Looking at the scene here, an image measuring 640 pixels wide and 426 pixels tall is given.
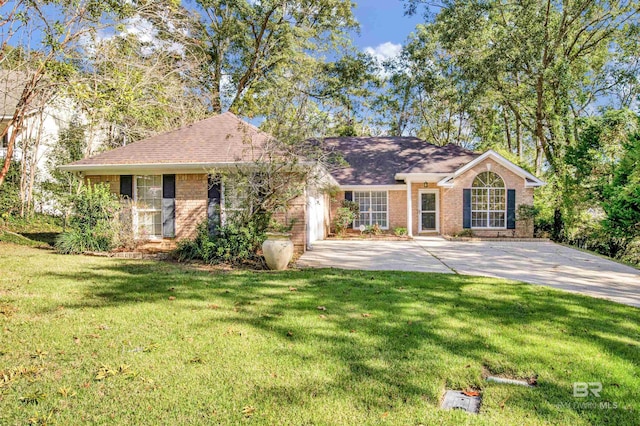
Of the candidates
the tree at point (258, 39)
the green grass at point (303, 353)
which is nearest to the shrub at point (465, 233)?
the green grass at point (303, 353)

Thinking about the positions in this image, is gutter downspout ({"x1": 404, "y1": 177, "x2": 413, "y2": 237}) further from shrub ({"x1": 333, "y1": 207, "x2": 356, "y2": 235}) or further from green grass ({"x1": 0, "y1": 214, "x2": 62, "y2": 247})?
green grass ({"x1": 0, "y1": 214, "x2": 62, "y2": 247})

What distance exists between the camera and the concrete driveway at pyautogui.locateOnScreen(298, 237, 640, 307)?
7.89 m

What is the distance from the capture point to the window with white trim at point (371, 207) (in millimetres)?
19094

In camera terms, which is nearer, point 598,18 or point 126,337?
point 126,337

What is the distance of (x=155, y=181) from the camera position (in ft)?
42.7

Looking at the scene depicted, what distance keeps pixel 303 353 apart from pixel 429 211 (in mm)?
15743

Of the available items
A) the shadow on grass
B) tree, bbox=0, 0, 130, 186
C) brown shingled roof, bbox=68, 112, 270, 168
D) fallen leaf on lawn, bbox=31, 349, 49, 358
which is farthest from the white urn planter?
fallen leaf on lawn, bbox=31, 349, 49, 358

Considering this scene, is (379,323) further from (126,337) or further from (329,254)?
(329,254)

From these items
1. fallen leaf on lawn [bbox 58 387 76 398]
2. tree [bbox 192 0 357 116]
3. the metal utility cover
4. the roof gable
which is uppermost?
tree [bbox 192 0 357 116]

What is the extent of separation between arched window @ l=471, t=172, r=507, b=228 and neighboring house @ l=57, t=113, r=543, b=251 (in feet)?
0.15

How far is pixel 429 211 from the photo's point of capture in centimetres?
1873

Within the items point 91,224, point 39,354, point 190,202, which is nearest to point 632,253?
point 190,202

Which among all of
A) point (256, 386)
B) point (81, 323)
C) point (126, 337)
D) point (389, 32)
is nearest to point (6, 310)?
point (81, 323)

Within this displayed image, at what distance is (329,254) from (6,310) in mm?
8197
